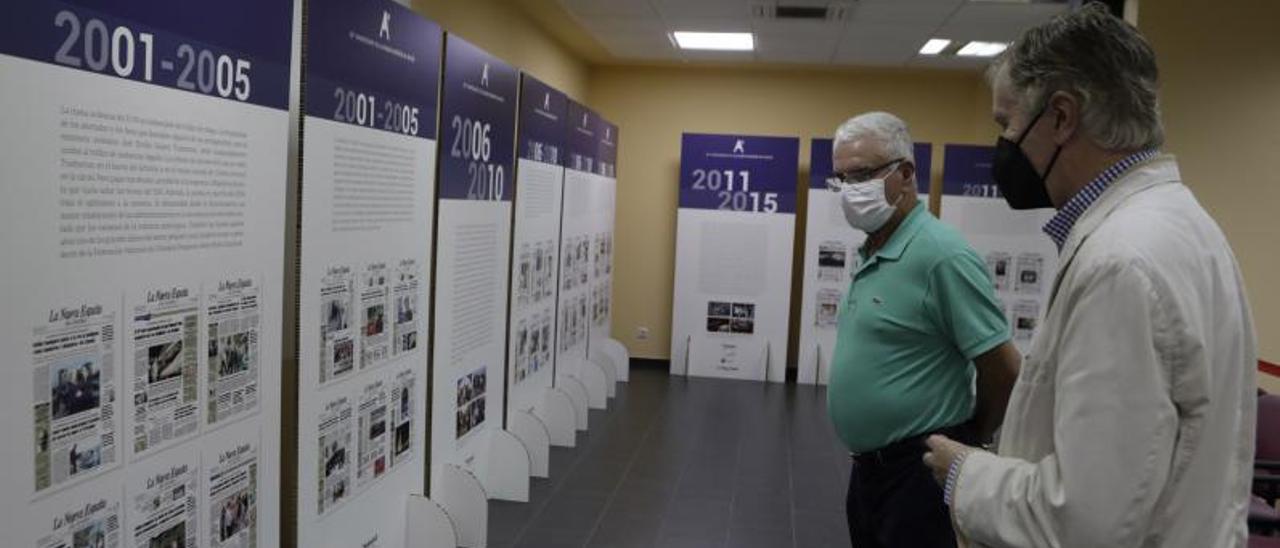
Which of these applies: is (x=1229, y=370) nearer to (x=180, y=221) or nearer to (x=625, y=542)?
(x=180, y=221)

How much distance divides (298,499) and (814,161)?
6.36 m

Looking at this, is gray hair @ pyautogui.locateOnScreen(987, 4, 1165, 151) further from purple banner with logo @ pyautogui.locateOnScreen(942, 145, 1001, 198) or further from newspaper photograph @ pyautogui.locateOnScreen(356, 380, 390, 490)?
purple banner with logo @ pyautogui.locateOnScreen(942, 145, 1001, 198)

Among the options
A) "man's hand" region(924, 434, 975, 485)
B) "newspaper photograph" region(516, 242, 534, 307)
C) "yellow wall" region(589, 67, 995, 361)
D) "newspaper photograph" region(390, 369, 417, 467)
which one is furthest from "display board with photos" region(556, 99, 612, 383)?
"man's hand" region(924, 434, 975, 485)

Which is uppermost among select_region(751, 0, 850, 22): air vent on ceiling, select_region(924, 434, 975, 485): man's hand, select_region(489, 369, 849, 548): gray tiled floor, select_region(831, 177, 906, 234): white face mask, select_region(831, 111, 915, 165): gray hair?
select_region(751, 0, 850, 22): air vent on ceiling

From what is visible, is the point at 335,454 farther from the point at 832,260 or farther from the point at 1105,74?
the point at 832,260

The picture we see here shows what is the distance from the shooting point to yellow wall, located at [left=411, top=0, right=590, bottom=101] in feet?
16.7

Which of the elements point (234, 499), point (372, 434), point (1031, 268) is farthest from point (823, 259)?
point (234, 499)

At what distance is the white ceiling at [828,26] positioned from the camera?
19.6ft

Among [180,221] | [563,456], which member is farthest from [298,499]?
[563,456]

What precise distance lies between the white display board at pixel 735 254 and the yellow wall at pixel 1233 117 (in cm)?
394

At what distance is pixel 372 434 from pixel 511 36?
Answer: 3867mm

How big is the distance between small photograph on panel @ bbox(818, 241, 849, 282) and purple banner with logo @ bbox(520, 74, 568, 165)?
3.32m

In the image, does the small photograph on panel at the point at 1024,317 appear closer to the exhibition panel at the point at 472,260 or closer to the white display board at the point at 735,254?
the white display board at the point at 735,254

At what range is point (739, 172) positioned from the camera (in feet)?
27.6
